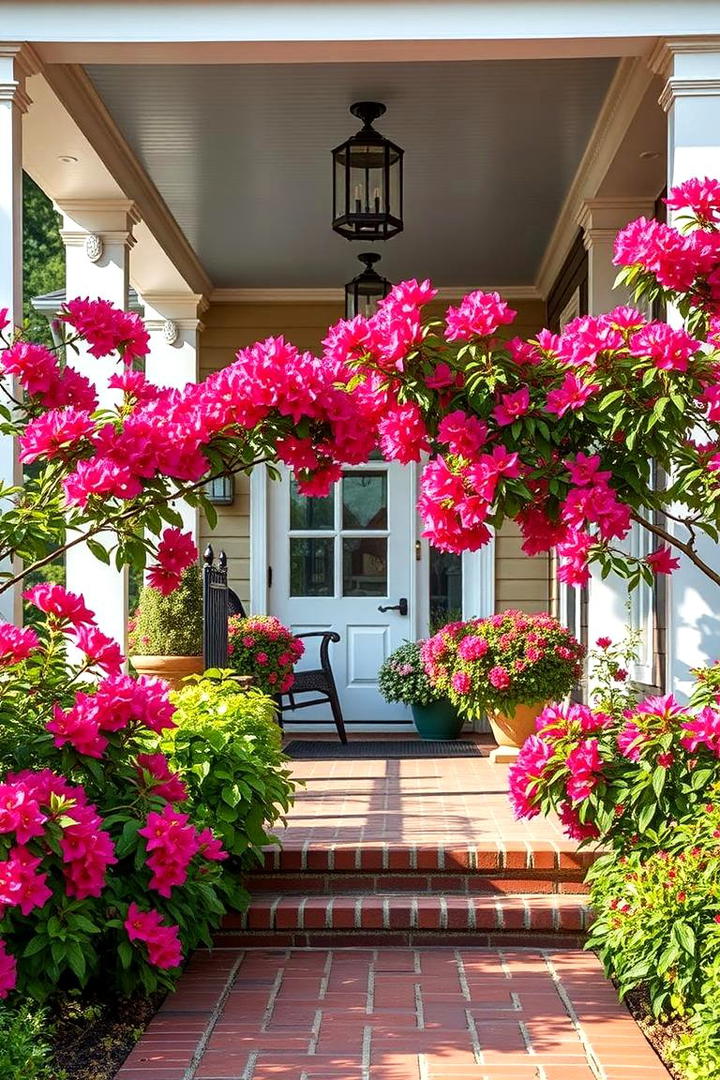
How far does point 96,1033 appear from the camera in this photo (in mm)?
3287

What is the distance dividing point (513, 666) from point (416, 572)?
8.34 feet

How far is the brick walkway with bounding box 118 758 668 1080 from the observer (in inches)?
122

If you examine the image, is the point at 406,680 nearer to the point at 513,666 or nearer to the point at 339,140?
the point at 513,666

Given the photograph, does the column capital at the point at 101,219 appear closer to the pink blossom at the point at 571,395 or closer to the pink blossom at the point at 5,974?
the pink blossom at the point at 571,395

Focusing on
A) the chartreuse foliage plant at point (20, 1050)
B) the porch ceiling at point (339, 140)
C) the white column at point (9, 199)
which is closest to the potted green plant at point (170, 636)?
the white column at point (9, 199)

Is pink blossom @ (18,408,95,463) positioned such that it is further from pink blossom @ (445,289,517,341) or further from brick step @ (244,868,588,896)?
brick step @ (244,868,588,896)

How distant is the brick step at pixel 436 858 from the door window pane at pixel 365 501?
4.66m

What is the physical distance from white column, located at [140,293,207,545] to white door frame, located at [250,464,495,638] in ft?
1.44

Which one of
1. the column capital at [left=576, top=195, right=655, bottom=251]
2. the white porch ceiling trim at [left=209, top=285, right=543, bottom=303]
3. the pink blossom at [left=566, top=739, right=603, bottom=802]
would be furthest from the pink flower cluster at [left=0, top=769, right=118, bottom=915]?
the white porch ceiling trim at [left=209, top=285, right=543, bottom=303]

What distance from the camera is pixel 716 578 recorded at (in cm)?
364

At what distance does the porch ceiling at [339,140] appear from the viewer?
5.23 metres

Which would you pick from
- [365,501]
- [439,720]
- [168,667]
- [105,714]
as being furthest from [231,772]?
[365,501]

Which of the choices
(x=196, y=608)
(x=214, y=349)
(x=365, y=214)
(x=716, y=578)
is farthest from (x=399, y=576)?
(x=716, y=578)

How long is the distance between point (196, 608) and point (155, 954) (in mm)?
3192
